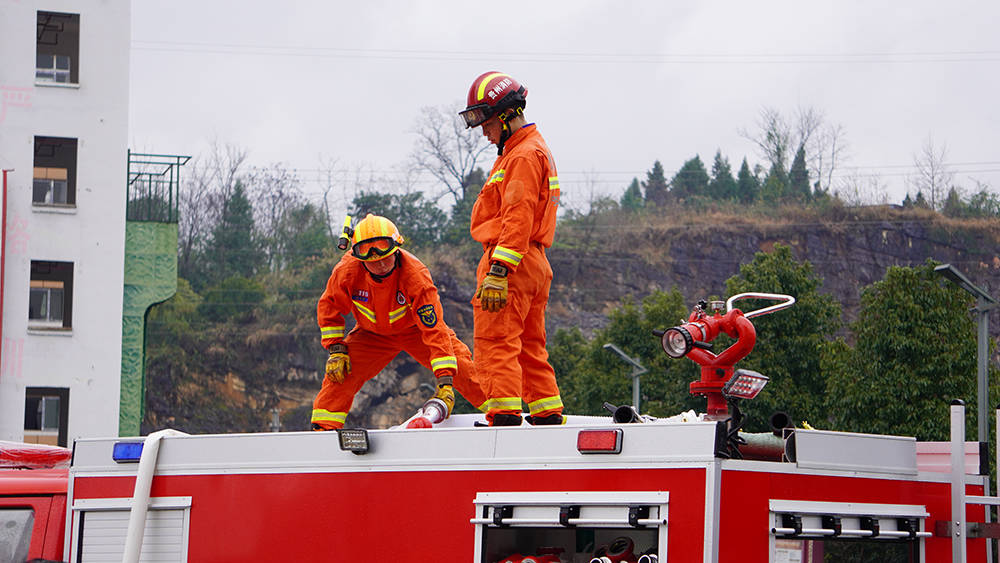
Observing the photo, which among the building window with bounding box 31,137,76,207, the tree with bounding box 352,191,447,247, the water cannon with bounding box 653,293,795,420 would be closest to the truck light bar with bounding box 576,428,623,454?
the water cannon with bounding box 653,293,795,420

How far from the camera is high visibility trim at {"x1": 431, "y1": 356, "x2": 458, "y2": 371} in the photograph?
864 cm

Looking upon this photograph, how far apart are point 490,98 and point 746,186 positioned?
218ft

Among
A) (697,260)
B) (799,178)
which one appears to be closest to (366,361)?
(697,260)

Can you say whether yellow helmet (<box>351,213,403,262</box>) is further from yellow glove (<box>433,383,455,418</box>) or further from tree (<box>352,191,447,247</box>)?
tree (<box>352,191,447,247</box>)

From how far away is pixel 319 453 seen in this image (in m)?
6.16

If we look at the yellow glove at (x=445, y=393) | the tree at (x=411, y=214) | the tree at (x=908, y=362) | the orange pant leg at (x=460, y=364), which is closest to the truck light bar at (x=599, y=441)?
the yellow glove at (x=445, y=393)

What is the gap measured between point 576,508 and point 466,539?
57 centimetres

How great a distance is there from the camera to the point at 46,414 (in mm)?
29984

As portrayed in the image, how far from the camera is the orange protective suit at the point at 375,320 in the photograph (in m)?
8.66

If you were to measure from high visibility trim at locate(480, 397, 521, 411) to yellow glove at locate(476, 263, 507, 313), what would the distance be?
47cm

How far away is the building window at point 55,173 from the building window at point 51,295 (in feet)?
5.06

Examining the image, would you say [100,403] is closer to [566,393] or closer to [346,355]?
[566,393]

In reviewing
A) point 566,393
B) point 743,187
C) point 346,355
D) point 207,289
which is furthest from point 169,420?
point 346,355

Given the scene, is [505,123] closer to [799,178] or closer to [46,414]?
[46,414]
